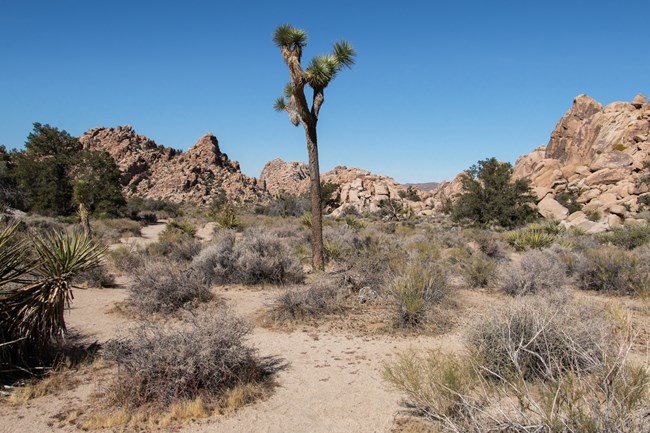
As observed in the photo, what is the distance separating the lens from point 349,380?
5762 mm

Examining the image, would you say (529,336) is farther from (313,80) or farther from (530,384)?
(313,80)

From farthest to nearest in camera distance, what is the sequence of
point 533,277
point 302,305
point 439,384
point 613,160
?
point 613,160 < point 533,277 < point 302,305 < point 439,384

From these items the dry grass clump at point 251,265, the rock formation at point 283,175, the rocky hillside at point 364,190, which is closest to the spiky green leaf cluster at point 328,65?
the dry grass clump at point 251,265

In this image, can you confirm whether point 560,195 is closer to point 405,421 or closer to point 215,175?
point 405,421

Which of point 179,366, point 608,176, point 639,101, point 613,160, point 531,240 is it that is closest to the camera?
point 179,366

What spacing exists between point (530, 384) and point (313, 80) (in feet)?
32.3

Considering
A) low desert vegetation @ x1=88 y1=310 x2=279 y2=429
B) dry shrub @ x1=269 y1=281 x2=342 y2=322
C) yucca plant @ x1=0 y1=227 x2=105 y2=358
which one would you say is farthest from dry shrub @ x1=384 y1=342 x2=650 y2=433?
yucca plant @ x1=0 y1=227 x2=105 y2=358

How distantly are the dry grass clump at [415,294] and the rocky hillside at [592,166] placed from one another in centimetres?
2145

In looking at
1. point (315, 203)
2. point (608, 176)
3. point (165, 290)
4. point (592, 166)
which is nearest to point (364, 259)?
point (315, 203)

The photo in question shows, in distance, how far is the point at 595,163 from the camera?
48062mm

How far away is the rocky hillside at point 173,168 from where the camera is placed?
68312mm

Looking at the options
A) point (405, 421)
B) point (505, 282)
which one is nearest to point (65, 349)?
point (405, 421)

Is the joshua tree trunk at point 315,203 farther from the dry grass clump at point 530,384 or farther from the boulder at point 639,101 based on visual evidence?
the boulder at point 639,101

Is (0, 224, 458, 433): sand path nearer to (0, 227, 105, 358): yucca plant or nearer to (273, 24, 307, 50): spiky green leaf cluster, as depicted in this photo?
(0, 227, 105, 358): yucca plant
